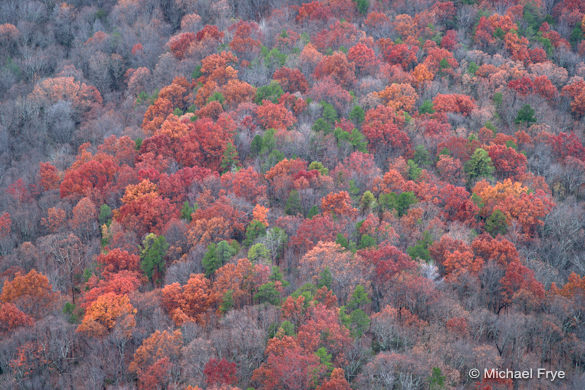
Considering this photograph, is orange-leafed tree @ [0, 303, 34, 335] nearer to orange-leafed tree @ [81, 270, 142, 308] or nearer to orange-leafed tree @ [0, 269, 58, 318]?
orange-leafed tree @ [0, 269, 58, 318]

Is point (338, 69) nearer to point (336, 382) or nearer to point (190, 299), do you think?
point (190, 299)

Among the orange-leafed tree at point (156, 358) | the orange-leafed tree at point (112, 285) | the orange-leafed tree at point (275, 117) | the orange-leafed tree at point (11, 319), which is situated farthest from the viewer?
the orange-leafed tree at point (275, 117)

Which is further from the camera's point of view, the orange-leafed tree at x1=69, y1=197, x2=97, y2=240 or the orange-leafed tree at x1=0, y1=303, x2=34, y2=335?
the orange-leafed tree at x1=69, y1=197, x2=97, y2=240

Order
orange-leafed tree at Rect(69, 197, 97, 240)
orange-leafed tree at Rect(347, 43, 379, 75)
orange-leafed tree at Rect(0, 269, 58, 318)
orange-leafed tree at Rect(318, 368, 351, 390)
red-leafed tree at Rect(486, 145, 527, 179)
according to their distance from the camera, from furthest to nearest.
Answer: orange-leafed tree at Rect(347, 43, 379, 75) < red-leafed tree at Rect(486, 145, 527, 179) < orange-leafed tree at Rect(69, 197, 97, 240) < orange-leafed tree at Rect(0, 269, 58, 318) < orange-leafed tree at Rect(318, 368, 351, 390)

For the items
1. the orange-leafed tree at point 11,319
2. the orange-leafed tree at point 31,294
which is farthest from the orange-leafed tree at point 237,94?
the orange-leafed tree at point 11,319

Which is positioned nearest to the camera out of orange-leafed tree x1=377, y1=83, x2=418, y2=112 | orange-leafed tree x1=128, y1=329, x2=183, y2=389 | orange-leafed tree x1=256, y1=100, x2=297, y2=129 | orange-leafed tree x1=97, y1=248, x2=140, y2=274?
orange-leafed tree x1=128, y1=329, x2=183, y2=389

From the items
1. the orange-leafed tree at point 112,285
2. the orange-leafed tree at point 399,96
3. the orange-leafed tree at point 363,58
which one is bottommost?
the orange-leafed tree at point 112,285

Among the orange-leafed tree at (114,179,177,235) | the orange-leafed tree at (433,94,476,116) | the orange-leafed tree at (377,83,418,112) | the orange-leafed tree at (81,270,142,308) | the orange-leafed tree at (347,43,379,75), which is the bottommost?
the orange-leafed tree at (81,270,142,308)

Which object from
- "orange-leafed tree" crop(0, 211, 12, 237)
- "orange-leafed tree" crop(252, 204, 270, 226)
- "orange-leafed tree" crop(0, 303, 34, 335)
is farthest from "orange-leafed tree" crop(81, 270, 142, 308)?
"orange-leafed tree" crop(0, 211, 12, 237)

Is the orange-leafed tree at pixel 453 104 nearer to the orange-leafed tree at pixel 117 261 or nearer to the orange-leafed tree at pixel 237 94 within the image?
the orange-leafed tree at pixel 237 94
